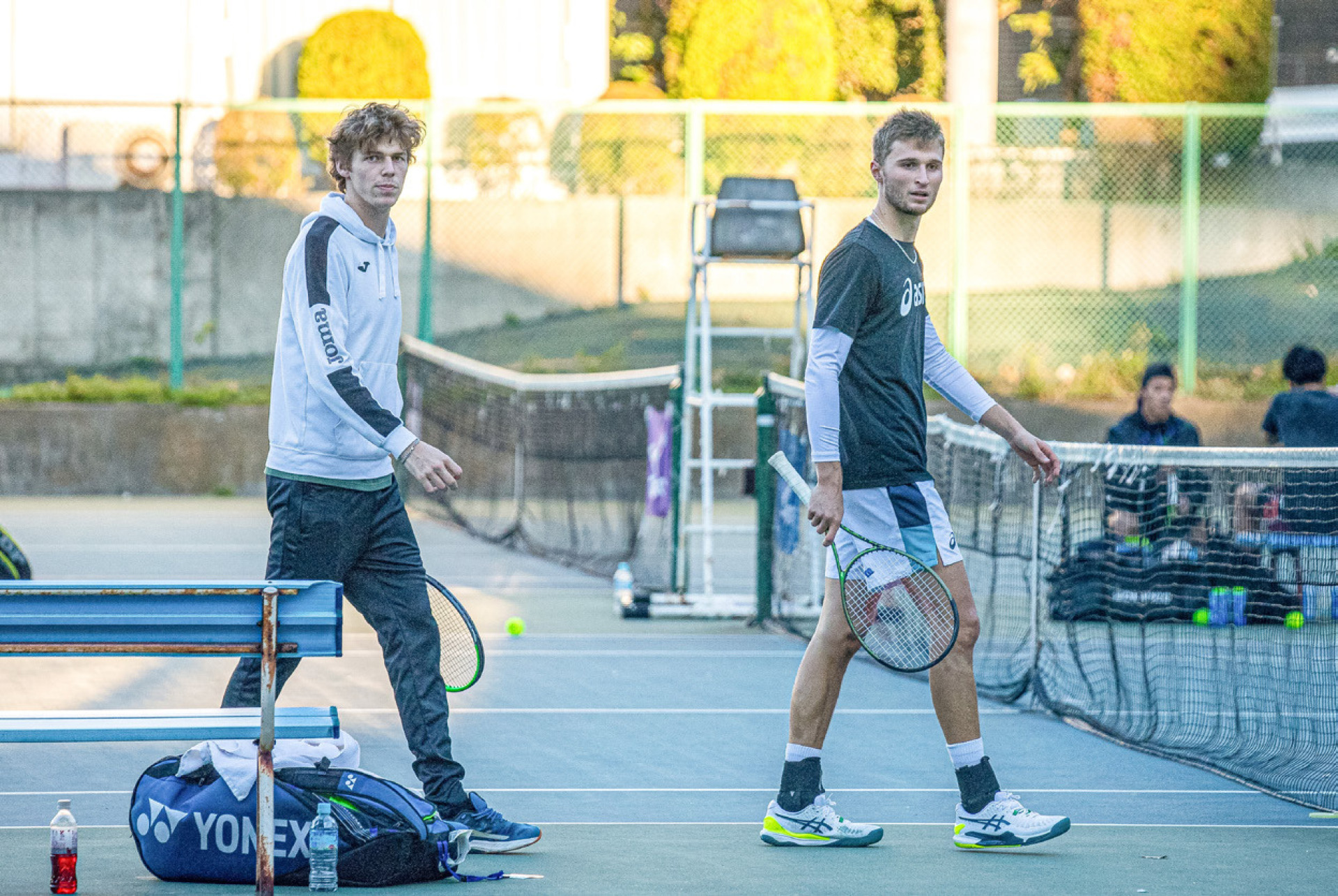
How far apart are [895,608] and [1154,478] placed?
4457 mm

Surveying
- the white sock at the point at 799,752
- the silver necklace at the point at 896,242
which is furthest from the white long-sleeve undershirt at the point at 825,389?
the white sock at the point at 799,752

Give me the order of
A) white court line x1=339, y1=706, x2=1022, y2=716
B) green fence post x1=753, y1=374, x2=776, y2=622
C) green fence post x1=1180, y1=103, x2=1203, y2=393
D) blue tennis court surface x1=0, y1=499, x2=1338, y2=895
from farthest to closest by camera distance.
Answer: green fence post x1=1180, y1=103, x2=1203, y2=393 → green fence post x1=753, y1=374, x2=776, y2=622 → white court line x1=339, y1=706, x2=1022, y2=716 → blue tennis court surface x1=0, y1=499, x2=1338, y2=895

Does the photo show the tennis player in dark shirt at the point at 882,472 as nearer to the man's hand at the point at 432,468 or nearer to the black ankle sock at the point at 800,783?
the black ankle sock at the point at 800,783

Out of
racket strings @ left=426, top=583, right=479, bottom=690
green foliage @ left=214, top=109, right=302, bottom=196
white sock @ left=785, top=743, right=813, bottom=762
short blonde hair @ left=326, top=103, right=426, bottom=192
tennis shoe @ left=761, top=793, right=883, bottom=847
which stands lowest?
tennis shoe @ left=761, top=793, right=883, bottom=847

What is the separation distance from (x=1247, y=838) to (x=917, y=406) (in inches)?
62.1

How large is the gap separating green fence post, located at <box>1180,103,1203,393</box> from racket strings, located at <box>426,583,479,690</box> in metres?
14.9

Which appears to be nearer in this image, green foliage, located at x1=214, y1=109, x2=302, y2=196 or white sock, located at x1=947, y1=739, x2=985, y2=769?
white sock, located at x1=947, y1=739, x2=985, y2=769

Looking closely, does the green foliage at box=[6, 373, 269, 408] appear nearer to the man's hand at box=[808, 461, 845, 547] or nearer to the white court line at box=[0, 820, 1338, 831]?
the white court line at box=[0, 820, 1338, 831]

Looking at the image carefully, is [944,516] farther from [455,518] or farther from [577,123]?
[577,123]

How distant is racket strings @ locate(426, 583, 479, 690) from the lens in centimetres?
552

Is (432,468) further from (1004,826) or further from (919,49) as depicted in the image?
(919,49)

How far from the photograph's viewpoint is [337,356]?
4.95 metres

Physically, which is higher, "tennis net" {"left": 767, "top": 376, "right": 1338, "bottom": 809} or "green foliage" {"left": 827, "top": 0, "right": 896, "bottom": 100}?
"green foliage" {"left": 827, "top": 0, "right": 896, "bottom": 100}

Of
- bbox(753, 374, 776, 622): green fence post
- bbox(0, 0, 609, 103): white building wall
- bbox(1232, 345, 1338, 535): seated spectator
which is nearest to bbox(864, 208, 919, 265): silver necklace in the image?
bbox(753, 374, 776, 622): green fence post
